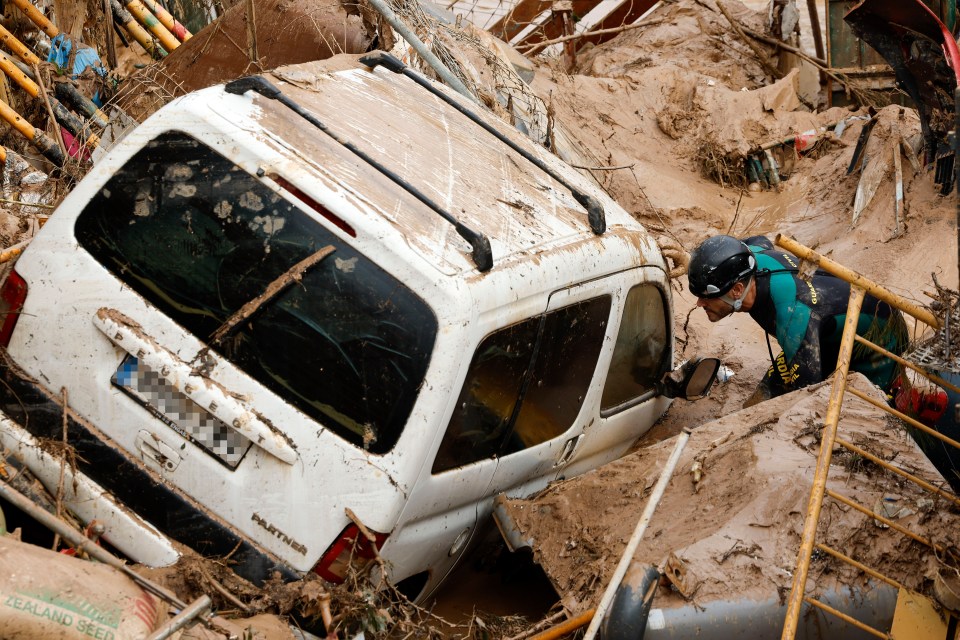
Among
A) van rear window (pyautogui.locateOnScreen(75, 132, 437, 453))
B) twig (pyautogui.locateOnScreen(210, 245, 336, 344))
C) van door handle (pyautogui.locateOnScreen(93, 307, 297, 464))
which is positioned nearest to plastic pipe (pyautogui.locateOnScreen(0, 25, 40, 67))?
van rear window (pyautogui.locateOnScreen(75, 132, 437, 453))

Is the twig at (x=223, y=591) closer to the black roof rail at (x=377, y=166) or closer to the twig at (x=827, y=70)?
the black roof rail at (x=377, y=166)

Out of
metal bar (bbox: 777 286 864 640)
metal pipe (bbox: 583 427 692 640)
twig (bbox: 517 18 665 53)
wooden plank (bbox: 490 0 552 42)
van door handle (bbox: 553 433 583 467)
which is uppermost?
metal pipe (bbox: 583 427 692 640)

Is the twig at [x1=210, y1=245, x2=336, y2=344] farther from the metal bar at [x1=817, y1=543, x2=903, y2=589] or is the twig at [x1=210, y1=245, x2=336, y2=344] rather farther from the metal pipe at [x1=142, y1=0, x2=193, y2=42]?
the metal pipe at [x1=142, y1=0, x2=193, y2=42]

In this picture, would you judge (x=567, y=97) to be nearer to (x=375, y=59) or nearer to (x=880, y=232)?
(x=880, y=232)

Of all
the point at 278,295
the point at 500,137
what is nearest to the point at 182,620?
the point at 278,295

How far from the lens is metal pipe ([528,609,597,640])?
3555mm

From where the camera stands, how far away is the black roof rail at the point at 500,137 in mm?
4281

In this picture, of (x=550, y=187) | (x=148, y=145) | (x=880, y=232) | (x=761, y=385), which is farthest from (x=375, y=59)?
(x=880, y=232)

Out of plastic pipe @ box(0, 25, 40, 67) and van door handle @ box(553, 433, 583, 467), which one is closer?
van door handle @ box(553, 433, 583, 467)

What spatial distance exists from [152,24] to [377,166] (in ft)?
19.0

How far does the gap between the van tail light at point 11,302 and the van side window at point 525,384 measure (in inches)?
60.9

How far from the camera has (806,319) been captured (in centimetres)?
522

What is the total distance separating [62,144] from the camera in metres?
6.77

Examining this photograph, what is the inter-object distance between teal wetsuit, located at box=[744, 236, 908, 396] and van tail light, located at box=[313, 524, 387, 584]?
2652 millimetres
